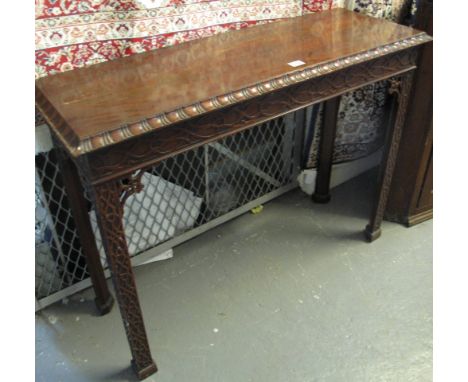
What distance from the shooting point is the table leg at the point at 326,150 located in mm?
1721

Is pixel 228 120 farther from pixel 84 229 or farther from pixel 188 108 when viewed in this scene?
pixel 84 229

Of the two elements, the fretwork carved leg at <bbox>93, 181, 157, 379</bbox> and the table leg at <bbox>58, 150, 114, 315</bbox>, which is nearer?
the fretwork carved leg at <bbox>93, 181, 157, 379</bbox>

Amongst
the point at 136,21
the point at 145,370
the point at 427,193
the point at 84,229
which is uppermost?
the point at 136,21

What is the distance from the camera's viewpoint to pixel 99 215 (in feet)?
3.27

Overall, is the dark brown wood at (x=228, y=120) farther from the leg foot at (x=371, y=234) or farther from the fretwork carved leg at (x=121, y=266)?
the leg foot at (x=371, y=234)

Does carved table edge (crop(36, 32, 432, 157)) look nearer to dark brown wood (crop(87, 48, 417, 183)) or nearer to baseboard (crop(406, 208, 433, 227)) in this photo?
dark brown wood (crop(87, 48, 417, 183))

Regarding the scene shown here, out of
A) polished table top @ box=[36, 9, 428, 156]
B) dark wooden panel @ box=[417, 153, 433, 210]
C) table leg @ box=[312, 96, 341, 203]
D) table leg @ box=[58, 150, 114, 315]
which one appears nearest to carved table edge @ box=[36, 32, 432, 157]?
polished table top @ box=[36, 9, 428, 156]

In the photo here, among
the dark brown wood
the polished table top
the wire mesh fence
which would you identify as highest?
the polished table top

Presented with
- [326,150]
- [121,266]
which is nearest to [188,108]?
[121,266]

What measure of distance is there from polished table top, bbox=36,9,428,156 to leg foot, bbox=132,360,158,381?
2.40 ft

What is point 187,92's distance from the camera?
3.44ft

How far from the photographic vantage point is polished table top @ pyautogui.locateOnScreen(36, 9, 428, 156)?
0.95 m

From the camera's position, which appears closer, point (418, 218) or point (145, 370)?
point (145, 370)

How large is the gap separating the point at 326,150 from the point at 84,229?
0.99 meters
